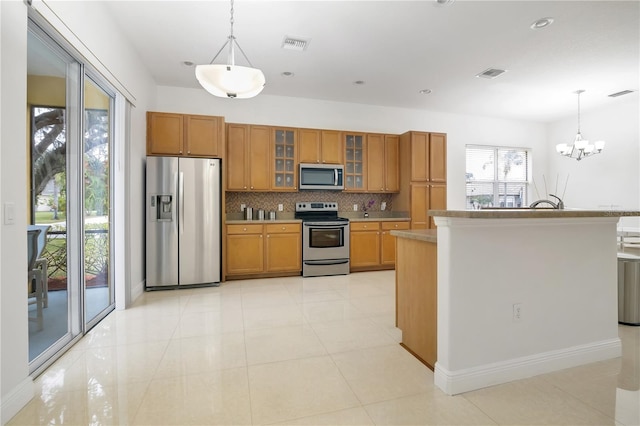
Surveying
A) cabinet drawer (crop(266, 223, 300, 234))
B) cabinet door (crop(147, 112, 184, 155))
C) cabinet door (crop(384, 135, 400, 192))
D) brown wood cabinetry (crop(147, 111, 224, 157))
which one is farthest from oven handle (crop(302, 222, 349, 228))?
cabinet door (crop(147, 112, 184, 155))

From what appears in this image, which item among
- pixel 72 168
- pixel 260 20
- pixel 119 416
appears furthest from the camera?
pixel 260 20

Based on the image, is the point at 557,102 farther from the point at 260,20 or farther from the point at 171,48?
the point at 171,48

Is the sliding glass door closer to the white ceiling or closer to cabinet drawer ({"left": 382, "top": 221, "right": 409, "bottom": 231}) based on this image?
the white ceiling

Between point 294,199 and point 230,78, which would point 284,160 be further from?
point 230,78

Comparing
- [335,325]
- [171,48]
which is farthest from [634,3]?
[171,48]

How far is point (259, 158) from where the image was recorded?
5.02 metres

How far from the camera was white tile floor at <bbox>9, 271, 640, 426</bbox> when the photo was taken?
1.61 meters

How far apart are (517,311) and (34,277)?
11.2ft

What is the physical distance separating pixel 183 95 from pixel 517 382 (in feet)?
18.2

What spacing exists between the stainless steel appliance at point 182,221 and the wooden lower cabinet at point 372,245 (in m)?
2.26

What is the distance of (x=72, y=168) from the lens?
2576 millimetres

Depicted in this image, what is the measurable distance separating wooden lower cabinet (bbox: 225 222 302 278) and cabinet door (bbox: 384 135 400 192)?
6.51 feet

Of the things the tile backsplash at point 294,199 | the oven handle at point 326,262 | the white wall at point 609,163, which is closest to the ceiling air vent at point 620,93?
the white wall at point 609,163

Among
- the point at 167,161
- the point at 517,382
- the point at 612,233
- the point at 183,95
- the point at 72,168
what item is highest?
the point at 183,95
